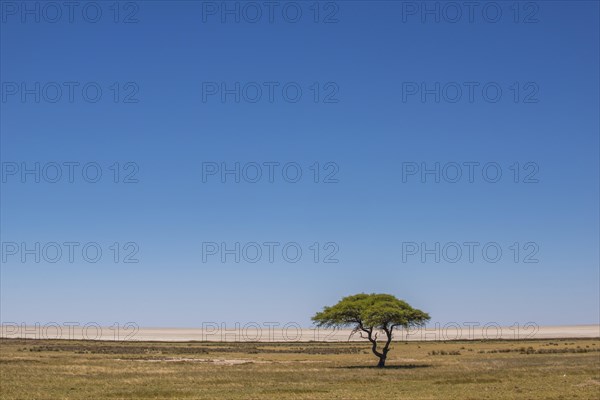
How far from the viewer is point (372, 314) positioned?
74.0 m

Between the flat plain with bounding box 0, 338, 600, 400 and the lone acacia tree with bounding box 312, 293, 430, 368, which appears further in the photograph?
the lone acacia tree with bounding box 312, 293, 430, 368

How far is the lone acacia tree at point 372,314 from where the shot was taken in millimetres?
74312

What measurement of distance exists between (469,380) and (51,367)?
4079 cm

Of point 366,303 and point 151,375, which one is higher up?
point 366,303

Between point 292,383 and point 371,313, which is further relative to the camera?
point 371,313

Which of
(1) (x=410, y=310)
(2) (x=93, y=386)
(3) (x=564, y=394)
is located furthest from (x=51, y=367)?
(3) (x=564, y=394)

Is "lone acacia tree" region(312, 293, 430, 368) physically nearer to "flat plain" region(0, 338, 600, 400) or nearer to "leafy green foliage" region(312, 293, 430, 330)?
"leafy green foliage" region(312, 293, 430, 330)

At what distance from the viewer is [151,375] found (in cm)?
5525

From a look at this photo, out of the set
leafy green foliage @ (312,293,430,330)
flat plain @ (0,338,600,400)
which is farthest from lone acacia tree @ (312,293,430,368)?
flat plain @ (0,338,600,400)

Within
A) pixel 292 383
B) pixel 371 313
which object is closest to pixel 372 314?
pixel 371 313

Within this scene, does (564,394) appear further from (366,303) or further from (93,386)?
(366,303)

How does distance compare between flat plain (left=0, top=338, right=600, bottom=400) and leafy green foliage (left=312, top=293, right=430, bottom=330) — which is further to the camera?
leafy green foliage (left=312, top=293, right=430, bottom=330)

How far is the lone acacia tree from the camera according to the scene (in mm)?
74312

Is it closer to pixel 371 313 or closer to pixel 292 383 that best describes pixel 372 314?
pixel 371 313
